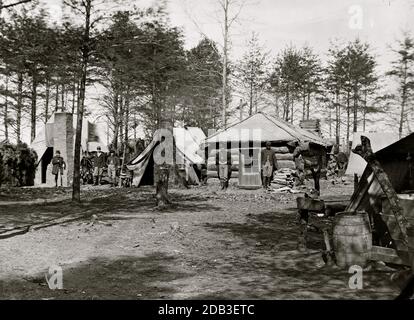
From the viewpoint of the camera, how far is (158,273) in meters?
6.72

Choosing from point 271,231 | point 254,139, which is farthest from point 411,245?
point 254,139

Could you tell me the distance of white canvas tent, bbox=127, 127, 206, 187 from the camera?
23453mm

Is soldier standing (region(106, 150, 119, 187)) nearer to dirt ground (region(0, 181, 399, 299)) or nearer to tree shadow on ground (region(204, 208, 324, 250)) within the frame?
dirt ground (region(0, 181, 399, 299))

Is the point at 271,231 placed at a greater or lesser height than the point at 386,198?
lesser

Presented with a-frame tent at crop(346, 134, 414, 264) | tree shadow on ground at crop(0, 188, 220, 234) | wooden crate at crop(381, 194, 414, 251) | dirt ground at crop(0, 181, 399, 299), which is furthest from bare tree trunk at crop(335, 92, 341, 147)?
wooden crate at crop(381, 194, 414, 251)

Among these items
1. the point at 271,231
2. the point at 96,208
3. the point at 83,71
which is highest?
the point at 83,71

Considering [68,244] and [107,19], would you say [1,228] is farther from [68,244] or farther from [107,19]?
[107,19]

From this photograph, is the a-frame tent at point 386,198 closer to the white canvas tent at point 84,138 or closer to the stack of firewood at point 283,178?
the stack of firewood at point 283,178

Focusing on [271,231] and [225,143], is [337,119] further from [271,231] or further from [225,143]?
[271,231]

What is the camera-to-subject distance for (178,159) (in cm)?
2434

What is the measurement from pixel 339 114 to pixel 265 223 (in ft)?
132

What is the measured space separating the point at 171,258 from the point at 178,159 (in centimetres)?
1678

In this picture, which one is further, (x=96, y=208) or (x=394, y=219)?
(x=96, y=208)
